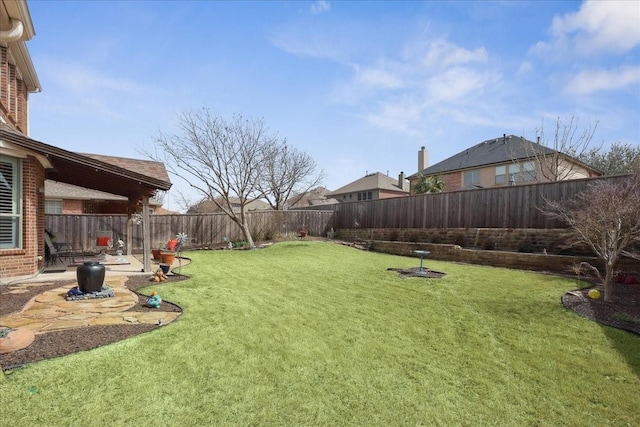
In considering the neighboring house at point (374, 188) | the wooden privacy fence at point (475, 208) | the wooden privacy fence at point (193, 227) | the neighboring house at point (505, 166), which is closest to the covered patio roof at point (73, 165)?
the wooden privacy fence at point (193, 227)

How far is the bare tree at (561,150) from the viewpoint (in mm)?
19031

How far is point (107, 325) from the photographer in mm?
4500

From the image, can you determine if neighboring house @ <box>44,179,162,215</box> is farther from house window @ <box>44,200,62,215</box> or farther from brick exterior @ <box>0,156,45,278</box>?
brick exterior @ <box>0,156,45,278</box>

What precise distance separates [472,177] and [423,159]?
6806 millimetres

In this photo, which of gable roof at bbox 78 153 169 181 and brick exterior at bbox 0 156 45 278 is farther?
gable roof at bbox 78 153 169 181

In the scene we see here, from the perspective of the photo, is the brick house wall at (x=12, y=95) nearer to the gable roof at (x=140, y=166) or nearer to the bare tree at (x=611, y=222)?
the gable roof at (x=140, y=166)

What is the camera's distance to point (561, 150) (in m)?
19.7

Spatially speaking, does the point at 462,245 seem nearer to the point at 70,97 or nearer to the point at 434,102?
the point at 434,102

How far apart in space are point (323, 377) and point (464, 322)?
287 centimetres

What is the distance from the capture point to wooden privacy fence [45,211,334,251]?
50.0 feet

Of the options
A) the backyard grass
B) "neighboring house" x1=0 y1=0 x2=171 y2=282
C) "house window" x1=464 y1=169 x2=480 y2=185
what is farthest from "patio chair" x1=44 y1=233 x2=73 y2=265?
"house window" x1=464 y1=169 x2=480 y2=185

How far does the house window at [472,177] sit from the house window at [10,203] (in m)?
26.2

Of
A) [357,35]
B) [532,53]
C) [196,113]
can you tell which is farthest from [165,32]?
[532,53]

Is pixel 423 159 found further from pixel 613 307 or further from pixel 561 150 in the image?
pixel 613 307
